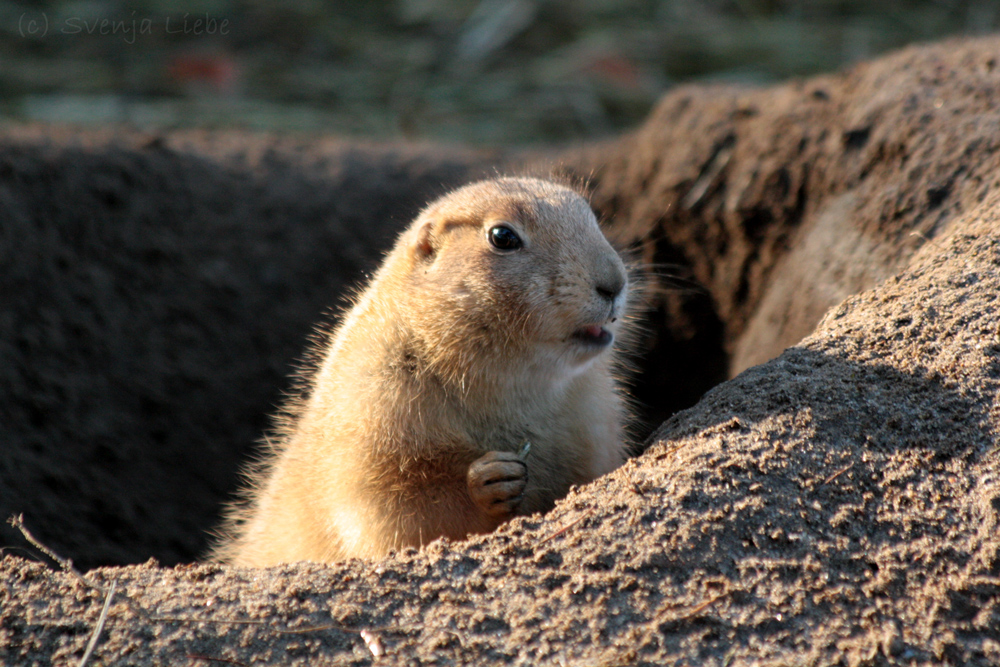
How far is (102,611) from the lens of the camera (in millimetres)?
2459

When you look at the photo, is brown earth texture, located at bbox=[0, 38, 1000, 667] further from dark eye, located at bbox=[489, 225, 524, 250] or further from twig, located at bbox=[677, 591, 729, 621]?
dark eye, located at bbox=[489, 225, 524, 250]

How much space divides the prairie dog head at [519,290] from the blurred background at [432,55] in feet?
18.1

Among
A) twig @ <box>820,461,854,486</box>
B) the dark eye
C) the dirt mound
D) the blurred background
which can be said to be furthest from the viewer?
the blurred background

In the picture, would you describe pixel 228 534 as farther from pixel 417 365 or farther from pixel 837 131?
pixel 837 131

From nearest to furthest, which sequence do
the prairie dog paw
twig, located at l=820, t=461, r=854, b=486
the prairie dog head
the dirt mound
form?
the dirt mound < twig, located at l=820, t=461, r=854, b=486 < the prairie dog paw < the prairie dog head

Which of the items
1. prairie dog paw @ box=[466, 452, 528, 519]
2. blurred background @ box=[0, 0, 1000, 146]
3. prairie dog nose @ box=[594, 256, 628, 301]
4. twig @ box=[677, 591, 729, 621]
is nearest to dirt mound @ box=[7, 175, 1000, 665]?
twig @ box=[677, 591, 729, 621]

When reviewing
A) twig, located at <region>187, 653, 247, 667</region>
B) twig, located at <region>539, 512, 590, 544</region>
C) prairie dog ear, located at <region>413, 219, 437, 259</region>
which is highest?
prairie dog ear, located at <region>413, 219, 437, 259</region>

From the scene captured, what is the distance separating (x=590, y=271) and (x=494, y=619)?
1.39m

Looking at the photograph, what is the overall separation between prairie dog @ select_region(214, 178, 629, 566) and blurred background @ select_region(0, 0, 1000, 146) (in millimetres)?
5517

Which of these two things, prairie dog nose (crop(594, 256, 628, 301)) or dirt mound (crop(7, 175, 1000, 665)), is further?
prairie dog nose (crop(594, 256, 628, 301))

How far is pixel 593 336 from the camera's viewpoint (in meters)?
3.32

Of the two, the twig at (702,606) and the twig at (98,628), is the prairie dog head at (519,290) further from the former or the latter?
the twig at (98,628)

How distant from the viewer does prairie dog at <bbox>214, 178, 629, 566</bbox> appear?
3297 millimetres

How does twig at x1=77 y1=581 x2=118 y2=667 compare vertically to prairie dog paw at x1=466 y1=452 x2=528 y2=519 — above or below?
above
